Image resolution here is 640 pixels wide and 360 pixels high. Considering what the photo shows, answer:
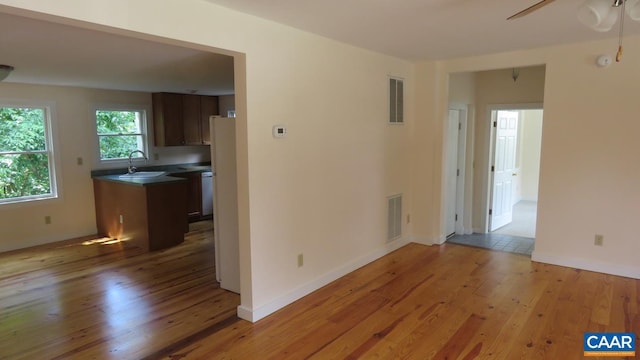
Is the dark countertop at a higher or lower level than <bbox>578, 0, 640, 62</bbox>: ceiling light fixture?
lower

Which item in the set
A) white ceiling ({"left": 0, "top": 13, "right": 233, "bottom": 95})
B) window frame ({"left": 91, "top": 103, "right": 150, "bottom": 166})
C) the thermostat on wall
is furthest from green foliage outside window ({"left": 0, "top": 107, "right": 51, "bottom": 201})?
the thermostat on wall

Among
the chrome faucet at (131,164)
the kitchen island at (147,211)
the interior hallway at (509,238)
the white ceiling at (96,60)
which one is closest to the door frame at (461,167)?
the interior hallway at (509,238)

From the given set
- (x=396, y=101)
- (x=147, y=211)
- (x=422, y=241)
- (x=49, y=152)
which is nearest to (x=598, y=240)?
(x=422, y=241)

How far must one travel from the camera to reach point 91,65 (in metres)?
4.16

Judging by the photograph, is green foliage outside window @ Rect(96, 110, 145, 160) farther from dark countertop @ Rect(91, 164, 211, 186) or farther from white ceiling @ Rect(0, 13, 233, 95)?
A: white ceiling @ Rect(0, 13, 233, 95)

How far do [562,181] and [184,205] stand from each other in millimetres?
4694

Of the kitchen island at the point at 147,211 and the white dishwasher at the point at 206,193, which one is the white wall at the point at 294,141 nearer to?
the kitchen island at the point at 147,211

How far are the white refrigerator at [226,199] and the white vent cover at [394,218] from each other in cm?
198

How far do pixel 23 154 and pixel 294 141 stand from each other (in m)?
4.44

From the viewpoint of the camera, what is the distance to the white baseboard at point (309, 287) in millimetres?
3154

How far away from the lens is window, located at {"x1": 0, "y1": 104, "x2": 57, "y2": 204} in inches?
210

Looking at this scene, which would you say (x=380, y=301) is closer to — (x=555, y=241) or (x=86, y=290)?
(x=555, y=241)

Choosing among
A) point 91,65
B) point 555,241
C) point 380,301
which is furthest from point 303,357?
point 91,65

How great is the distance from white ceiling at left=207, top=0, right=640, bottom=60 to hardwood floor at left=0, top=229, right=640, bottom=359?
7.62 ft
